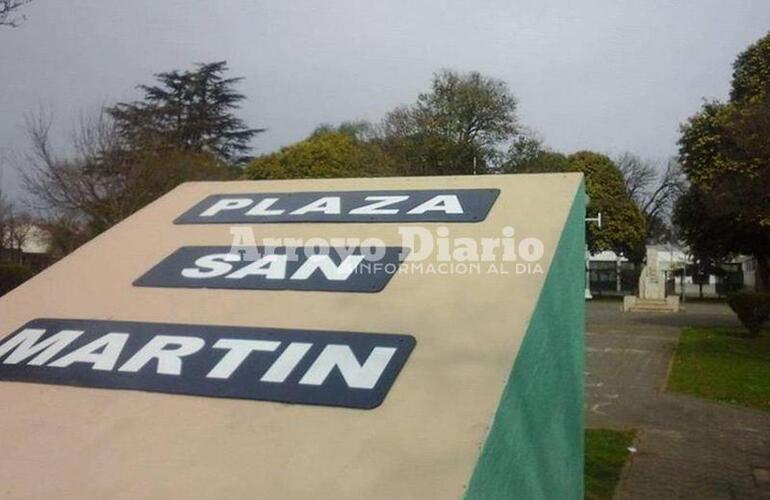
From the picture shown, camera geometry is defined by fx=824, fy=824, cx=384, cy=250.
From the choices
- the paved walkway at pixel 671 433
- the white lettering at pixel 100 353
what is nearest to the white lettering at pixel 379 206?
the white lettering at pixel 100 353

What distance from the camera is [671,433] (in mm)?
8414

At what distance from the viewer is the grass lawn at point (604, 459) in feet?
19.8

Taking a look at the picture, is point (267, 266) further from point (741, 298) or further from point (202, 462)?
point (741, 298)

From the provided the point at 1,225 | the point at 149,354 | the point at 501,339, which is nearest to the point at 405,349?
the point at 501,339

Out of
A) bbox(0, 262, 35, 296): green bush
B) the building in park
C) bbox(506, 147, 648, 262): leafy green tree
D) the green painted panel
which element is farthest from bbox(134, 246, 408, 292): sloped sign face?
the building in park

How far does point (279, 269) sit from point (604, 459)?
4383mm

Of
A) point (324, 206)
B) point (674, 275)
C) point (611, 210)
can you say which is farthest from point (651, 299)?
point (324, 206)

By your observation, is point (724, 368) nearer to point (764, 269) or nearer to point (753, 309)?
point (753, 309)

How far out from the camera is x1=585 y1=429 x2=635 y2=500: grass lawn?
6.05 meters

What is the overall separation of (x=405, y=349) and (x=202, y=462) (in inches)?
32.8

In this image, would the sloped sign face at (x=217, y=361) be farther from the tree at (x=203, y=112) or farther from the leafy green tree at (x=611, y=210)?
the leafy green tree at (x=611, y=210)

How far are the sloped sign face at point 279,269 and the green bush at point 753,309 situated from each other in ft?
62.1

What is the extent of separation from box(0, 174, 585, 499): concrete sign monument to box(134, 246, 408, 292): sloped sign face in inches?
0.4

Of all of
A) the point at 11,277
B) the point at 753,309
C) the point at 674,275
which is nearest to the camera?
the point at 11,277
